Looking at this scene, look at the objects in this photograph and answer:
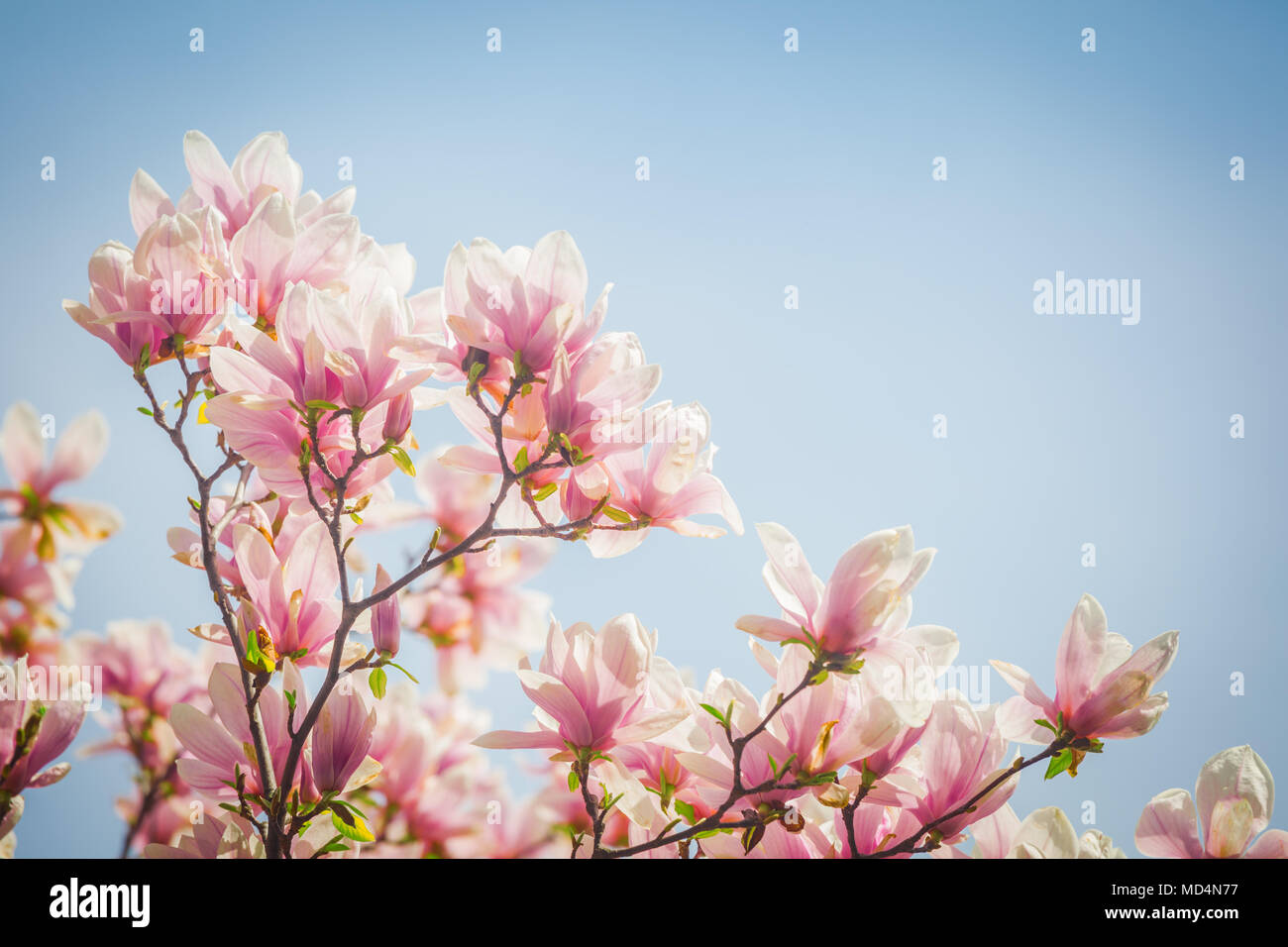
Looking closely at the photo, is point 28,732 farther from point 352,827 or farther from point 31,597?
point 31,597

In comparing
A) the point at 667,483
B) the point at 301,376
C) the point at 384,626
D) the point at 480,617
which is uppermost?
the point at 301,376

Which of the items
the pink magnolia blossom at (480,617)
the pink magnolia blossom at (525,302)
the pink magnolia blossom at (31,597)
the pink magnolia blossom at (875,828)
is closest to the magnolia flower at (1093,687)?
the pink magnolia blossom at (875,828)

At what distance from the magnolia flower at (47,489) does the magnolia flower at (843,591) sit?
3.99 ft

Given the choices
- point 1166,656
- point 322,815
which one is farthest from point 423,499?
point 1166,656

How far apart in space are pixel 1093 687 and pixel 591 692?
470 millimetres

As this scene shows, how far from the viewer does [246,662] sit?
0.66 meters

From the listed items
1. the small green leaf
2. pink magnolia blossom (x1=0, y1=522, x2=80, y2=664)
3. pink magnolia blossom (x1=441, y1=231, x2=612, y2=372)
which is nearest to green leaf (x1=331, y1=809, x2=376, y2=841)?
the small green leaf

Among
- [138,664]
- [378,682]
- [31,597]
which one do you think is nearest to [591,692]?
[378,682]

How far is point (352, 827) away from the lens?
645mm

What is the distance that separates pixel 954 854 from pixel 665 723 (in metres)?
0.33

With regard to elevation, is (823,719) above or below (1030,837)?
above

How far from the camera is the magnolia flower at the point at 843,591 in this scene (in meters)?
0.62
